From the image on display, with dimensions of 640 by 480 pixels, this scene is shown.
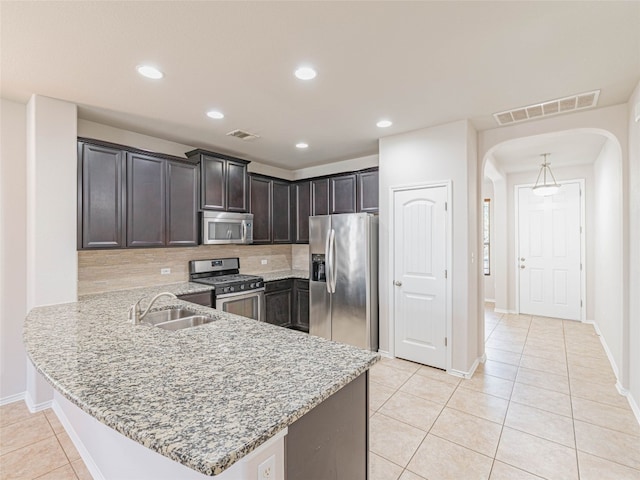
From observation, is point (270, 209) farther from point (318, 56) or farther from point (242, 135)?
point (318, 56)

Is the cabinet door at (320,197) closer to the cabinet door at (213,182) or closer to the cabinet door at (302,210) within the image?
the cabinet door at (302,210)

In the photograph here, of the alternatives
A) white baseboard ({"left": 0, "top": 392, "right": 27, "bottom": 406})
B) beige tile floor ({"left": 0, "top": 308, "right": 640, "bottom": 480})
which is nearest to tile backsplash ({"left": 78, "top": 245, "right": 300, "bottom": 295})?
white baseboard ({"left": 0, "top": 392, "right": 27, "bottom": 406})

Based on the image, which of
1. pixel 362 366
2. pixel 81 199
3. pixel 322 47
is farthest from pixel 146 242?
pixel 362 366

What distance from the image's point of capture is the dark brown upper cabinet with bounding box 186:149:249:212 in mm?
3934

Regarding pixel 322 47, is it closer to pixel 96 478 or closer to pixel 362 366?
pixel 362 366

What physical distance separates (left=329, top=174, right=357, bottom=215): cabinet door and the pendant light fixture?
9.78ft

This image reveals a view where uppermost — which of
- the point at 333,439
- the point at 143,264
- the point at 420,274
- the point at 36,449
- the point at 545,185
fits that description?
the point at 545,185

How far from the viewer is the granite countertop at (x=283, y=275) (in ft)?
15.1

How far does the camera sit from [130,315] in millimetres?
2068

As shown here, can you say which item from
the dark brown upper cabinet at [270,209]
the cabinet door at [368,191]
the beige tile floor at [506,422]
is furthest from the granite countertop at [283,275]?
the beige tile floor at [506,422]

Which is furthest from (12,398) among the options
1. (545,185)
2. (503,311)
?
(545,185)

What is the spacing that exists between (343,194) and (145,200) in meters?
2.58

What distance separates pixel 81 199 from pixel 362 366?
308cm

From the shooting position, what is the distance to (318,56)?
2.08m
